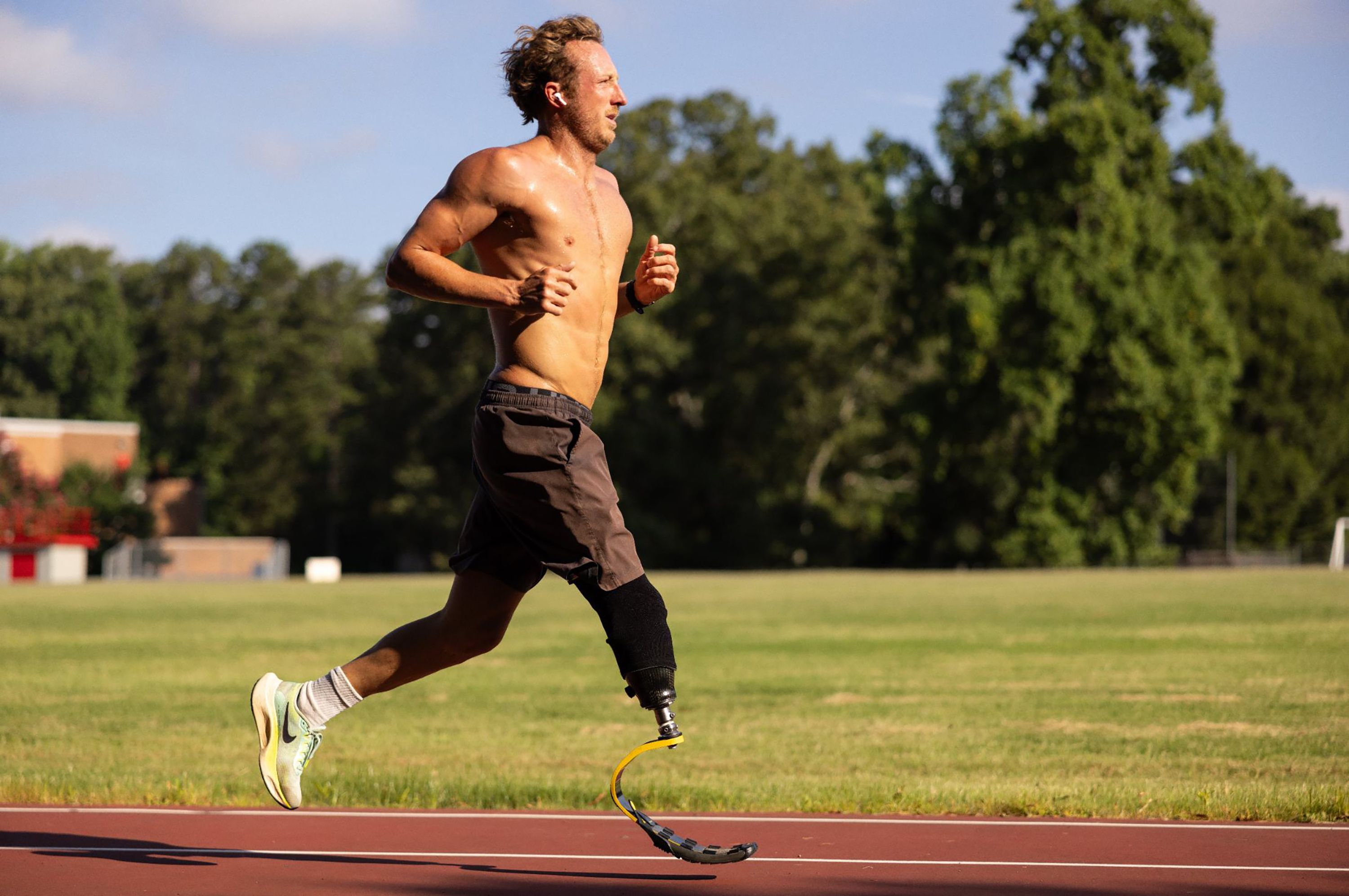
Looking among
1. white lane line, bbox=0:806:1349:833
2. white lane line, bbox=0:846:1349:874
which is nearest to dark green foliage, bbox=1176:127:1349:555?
white lane line, bbox=0:806:1349:833

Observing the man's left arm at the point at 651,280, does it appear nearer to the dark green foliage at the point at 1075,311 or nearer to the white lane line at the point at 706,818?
the white lane line at the point at 706,818

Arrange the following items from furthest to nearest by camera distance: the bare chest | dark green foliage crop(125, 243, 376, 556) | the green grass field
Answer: dark green foliage crop(125, 243, 376, 556)
the green grass field
the bare chest

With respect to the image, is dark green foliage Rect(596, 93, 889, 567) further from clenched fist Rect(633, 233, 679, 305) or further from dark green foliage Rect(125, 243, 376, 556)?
clenched fist Rect(633, 233, 679, 305)

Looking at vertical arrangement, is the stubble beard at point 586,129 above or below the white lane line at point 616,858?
above

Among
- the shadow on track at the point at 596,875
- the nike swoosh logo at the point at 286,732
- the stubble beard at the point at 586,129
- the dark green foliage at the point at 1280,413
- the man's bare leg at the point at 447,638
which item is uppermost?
the dark green foliage at the point at 1280,413

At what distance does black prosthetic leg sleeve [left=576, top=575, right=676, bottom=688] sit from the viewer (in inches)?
194

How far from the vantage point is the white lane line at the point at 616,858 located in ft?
17.6

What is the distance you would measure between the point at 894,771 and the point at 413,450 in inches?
2449

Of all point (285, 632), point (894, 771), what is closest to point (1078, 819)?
point (894, 771)

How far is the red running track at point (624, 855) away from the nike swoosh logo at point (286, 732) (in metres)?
0.48

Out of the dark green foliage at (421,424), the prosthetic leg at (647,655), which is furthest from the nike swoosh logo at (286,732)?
the dark green foliage at (421,424)

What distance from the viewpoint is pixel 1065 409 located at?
2140 inches

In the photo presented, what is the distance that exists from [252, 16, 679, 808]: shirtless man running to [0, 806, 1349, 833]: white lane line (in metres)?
1.46

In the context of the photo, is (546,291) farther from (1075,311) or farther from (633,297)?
(1075,311)
